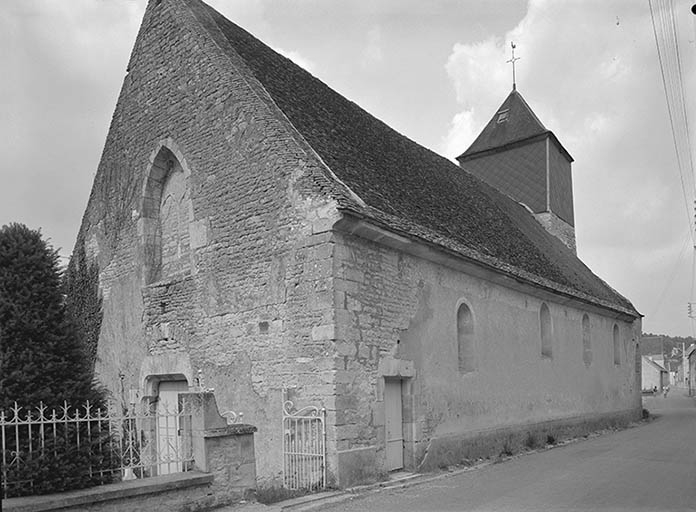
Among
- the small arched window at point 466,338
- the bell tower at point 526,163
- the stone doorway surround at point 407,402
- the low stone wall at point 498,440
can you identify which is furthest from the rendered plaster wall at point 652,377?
the stone doorway surround at point 407,402

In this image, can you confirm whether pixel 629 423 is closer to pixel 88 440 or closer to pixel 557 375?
A: pixel 557 375

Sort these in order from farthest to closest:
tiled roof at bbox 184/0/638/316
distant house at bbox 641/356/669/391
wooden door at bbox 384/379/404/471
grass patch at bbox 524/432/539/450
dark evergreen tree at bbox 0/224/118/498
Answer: distant house at bbox 641/356/669/391
grass patch at bbox 524/432/539/450
tiled roof at bbox 184/0/638/316
wooden door at bbox 384/379/404/471
dark evergreen tree at bbox 0/224/118/498

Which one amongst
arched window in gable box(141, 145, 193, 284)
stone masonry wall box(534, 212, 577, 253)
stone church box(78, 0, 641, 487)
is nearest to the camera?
stone church box(78, 0, 641, 487)

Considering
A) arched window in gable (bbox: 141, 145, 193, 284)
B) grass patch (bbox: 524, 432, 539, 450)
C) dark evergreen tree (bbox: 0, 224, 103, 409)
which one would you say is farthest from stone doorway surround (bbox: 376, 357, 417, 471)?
grass patch (bbox: 524, 432, 539, 450)

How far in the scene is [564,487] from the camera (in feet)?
31.9

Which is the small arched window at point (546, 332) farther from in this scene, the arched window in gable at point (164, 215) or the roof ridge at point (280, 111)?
the arched window in gable at point (164, 215)

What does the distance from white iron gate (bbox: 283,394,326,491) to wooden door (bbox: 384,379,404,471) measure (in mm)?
1489

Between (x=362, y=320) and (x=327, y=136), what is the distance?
3.88 meters

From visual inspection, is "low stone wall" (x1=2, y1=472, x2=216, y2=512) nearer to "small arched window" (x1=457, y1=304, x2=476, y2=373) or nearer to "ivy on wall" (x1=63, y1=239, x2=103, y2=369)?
"small arched window" (x1=457, y1=304, x2=476, y2=373)

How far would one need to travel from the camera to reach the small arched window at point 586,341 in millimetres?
21281

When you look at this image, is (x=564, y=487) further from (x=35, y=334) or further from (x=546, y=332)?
(x=546, y=332)

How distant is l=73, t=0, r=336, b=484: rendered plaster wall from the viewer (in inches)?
415

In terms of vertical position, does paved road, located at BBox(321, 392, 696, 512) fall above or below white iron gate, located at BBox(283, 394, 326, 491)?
below

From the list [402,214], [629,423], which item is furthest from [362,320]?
[629,423]
